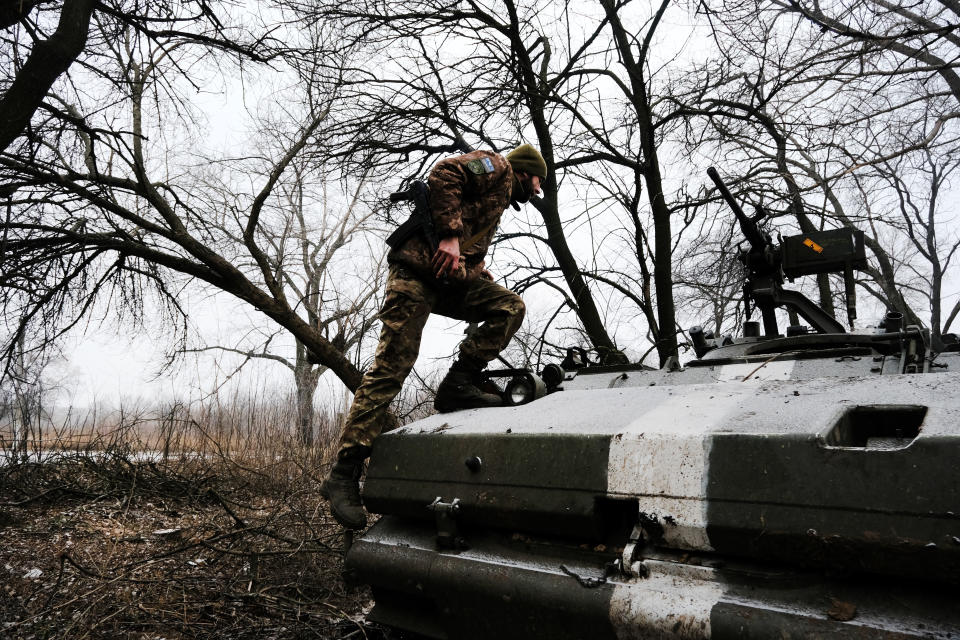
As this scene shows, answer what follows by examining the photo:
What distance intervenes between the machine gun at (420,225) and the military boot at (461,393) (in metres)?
0.58

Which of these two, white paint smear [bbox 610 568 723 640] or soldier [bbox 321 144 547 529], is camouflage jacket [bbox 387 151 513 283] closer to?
soldier [bbox 321 144 547 529]

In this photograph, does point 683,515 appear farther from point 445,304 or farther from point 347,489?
point 445,304

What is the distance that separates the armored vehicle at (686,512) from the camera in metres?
1.67

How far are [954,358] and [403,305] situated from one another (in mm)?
2360

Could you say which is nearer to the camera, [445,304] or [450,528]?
[450,528]

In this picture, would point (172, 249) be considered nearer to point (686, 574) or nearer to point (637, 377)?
point (637, 377)

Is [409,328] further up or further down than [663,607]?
further up

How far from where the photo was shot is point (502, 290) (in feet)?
11.4

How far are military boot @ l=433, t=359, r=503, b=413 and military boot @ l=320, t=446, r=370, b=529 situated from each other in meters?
0.46

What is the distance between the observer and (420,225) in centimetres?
311

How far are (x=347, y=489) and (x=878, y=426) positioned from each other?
1.93 meters

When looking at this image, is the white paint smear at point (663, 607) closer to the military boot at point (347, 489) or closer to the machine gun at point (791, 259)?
the military boot at point (347, 489)

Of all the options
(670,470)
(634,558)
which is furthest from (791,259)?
(634,558)

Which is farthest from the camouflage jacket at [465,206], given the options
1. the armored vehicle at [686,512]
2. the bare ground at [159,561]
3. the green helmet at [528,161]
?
the bare ground at [159,561]
